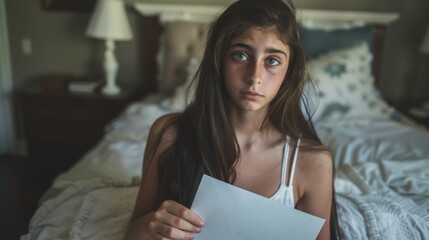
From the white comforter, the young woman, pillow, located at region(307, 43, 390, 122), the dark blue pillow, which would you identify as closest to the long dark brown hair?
the young woman

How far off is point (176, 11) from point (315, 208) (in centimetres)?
176

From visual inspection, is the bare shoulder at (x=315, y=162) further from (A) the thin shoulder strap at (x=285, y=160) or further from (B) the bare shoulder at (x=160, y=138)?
(B) the bare shoulder at (x=160, y=138)

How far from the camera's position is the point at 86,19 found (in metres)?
2.53

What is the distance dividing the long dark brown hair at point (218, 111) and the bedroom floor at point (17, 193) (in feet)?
4.40

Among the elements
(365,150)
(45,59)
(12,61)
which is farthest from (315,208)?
(12,61)

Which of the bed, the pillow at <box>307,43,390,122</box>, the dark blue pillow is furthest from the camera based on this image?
the dark blue pillow

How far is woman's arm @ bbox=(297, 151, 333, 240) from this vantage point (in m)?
0.87

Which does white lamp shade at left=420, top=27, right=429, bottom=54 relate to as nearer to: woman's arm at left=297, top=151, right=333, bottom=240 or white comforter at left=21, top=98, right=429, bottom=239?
white comforter at left=21, top=98, right=429, bottom=239

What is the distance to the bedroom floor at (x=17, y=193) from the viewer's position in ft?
6.19

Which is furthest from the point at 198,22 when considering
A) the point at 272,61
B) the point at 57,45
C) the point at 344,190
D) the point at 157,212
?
the point at 157,212

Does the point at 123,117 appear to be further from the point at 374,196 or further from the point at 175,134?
the point at 374,196

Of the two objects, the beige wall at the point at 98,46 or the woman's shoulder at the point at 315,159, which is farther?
the beige wall at the point at 98,46

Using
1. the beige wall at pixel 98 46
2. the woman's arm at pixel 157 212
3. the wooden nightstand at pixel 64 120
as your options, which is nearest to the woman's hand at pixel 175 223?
the woman's arm at pixel 157 212

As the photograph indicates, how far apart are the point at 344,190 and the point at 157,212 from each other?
2.12 feet
